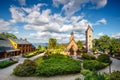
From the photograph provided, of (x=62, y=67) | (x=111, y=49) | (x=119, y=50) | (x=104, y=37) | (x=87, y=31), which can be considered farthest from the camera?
(x=104, y=37)

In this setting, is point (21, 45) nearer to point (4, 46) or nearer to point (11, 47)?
point (11, 47)

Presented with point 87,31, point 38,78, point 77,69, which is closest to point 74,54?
point 87,31

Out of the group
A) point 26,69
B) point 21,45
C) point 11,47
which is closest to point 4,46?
point 11,47

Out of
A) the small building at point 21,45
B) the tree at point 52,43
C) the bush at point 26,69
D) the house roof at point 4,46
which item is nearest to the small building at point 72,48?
the tree at point 52,43

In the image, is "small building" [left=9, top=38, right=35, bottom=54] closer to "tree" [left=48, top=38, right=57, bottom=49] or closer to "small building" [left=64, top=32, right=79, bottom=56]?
"tree" [left=48, top=38, right=57, bottom=49]

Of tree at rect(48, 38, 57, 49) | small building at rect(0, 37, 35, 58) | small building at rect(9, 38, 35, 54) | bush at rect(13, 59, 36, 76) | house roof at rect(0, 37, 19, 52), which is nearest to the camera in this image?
bush at rect(13, 59, 36, 76)

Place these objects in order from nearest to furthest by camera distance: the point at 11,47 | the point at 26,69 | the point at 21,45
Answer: the point at 26,69 < the point at 11,47 < the point at 21,45

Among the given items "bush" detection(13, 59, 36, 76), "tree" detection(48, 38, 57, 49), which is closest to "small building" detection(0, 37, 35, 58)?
"tree" detection(48, 38, 57, 49)

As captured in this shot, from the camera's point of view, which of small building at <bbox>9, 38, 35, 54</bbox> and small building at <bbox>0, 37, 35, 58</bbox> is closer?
small building at <bbox>0, 37, 35, 58</bbox>

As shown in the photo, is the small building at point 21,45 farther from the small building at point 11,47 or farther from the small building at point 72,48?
the small building at point 72,48

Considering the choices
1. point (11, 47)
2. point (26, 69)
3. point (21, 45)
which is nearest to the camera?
point (26, 69)

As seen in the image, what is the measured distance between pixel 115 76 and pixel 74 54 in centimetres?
3609

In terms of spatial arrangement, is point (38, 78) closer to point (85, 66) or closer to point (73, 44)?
point (85, 66)

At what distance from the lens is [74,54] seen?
48156 mm
